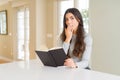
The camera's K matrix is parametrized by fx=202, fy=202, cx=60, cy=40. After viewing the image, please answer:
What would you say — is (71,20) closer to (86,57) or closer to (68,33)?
(68,33)

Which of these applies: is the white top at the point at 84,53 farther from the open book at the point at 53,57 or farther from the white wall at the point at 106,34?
the white wall at the point at 106,34

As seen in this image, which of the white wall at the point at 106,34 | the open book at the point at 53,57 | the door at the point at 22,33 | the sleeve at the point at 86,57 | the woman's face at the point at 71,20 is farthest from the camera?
the door at the point at 22,33

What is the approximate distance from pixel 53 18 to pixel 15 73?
4164mm

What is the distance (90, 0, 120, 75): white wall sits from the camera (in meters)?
3.64

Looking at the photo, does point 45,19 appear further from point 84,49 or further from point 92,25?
point 84,49

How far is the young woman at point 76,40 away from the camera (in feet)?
6.36

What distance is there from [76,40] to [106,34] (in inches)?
74.4

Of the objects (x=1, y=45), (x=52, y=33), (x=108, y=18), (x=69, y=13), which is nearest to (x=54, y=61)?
→ (x=69, y=13)

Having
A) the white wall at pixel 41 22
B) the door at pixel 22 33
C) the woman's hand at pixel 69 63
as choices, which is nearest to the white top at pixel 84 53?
the woman's hand at pixel 69 63

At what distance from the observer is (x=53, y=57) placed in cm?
176

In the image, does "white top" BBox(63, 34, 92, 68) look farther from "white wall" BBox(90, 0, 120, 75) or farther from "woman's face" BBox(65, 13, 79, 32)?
"white wall" BBox(90, 0, 120, 75)

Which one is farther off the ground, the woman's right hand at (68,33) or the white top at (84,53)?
the woman's right hand at (68,33)

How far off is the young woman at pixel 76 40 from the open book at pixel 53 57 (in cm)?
18

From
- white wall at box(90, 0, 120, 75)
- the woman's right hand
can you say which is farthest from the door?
the woman's right hand
